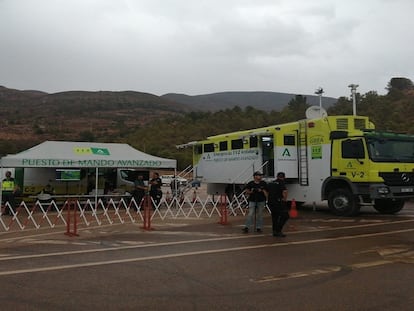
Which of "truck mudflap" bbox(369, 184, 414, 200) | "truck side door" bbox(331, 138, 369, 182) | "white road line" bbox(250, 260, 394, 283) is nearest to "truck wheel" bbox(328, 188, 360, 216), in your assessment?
"truck side door" bbox(331, 138, 369, 182)

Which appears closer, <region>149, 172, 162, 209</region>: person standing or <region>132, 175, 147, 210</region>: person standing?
<region>132, 175, 147, 210</region>: person standing

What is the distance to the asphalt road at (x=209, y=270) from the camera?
5781mm

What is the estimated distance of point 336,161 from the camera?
52.7ft

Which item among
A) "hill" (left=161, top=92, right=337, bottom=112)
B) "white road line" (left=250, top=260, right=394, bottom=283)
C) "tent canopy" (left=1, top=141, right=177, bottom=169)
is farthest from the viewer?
"hill" (left=161, top=92, right=337, bottom=112)

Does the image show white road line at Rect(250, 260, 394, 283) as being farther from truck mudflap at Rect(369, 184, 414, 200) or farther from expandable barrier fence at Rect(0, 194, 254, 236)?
truck mudflap at Rect(369, 184, 414, 200)

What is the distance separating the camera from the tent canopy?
1839cm

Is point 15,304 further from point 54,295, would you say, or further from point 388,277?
point 388,277

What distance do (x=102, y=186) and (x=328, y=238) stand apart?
13.7 metres

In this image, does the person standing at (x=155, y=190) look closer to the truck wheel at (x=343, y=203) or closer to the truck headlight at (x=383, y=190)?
the truck wheel at (x=343, y=203)

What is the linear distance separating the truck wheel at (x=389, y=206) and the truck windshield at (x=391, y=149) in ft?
6.23

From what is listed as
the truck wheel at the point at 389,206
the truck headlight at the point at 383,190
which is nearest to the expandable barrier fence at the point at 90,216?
the truck headlight at the point at 383,190

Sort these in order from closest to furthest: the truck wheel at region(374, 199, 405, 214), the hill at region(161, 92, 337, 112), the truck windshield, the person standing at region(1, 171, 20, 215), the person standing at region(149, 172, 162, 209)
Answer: the truck windshield → the truck wheel at region(374, 199, 405, 214) → the person standing at region(1, 171, 20, 215) → the person standing at region(149, 172, 162, 209) → the hill at region(161, 92, 337, 112)

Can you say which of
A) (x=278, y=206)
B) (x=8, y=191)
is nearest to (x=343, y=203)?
(x=278, y=206)

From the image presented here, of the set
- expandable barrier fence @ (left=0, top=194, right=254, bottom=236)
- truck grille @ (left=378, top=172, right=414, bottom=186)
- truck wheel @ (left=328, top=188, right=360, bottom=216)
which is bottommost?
expandable barrier fence @ (left=0, top=194, right=254, bottom=236)
